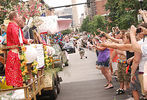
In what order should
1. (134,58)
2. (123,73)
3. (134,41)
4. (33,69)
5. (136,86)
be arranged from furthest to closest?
(123,73) → (33,69) → (136,86) → (134,58) → (134,41)

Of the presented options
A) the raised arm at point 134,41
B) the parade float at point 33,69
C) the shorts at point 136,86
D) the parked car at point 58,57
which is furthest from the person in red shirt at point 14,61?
the parked car at point 58,57

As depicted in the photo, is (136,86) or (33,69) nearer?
Result: (136,86)

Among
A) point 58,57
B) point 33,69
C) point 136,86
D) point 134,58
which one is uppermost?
point 134,58

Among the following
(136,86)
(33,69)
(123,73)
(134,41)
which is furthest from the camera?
(123,73)

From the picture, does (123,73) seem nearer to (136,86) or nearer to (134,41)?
(136,86)

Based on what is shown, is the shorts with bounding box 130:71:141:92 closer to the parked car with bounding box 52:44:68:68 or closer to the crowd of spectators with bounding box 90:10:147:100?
the crowd of spectators with bounding box 90:10:147:100

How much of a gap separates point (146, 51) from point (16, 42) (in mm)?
2677

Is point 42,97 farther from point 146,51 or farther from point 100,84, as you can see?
point 146,51

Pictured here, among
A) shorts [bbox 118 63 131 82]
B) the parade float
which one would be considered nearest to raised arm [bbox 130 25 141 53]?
the parade float

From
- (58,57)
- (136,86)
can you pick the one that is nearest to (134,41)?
(136,86)

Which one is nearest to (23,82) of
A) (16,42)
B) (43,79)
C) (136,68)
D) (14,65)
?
→ (14,65)

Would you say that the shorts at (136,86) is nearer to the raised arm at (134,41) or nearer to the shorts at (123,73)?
the raised arm at (134,41)

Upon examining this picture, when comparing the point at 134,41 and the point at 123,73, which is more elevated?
the point at 134,41

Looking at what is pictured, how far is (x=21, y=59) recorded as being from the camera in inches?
213
